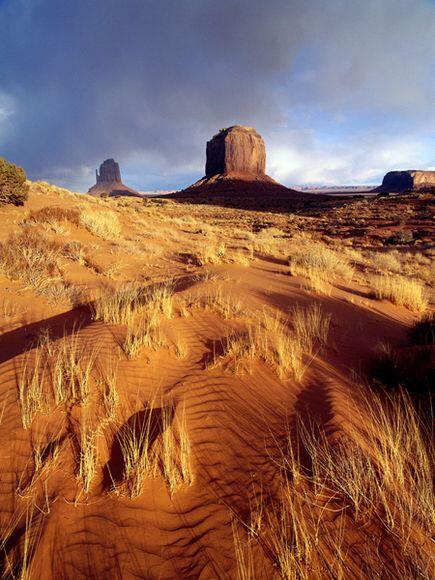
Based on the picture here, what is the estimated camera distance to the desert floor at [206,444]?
1.59 meters

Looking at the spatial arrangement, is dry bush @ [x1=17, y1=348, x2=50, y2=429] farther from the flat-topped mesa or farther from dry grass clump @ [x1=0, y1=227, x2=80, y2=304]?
the flat-topped mesa

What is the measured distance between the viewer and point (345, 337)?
491 centimetres

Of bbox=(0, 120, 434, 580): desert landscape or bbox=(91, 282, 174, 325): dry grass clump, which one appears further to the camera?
bbox=(91, 282, 174, 325): dry grass clump

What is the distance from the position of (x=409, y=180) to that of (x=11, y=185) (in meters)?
134

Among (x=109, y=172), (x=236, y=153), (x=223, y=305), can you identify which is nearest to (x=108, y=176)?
(x=109, y=172)

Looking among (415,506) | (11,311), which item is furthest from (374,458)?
(11,311)

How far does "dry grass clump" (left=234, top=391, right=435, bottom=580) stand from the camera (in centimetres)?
150

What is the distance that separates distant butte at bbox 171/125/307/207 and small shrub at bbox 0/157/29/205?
7495cm

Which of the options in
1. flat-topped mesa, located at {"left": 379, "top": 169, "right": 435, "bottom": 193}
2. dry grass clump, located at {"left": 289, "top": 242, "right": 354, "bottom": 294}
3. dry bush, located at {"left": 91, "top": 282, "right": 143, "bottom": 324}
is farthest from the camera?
flat-topped mesa, located at {"left": 379, "top": 169, "right": 435, "bottom": 193}

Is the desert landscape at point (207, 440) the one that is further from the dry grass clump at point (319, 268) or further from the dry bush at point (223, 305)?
the dry grass clump at point (319, 268)

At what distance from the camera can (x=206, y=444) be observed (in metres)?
2.37

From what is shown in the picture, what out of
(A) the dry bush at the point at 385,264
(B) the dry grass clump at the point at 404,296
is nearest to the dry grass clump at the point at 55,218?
(B) the dry grass clump at the point at 404,296

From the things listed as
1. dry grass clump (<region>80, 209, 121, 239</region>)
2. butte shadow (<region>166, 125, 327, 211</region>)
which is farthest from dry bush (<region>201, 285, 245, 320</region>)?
butte shadow (<region>166, 125, 327, 211</region>)

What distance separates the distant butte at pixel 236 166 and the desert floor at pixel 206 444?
3360 inches
